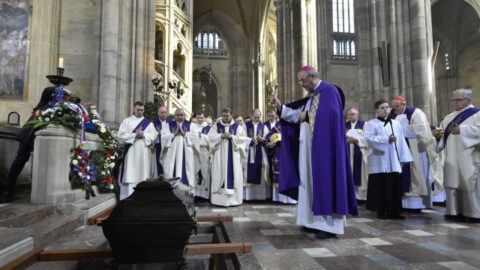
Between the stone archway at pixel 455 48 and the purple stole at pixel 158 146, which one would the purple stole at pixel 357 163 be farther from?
the stone archway at pixel 455 48

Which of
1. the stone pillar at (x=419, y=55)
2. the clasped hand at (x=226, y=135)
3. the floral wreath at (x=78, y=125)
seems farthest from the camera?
the stone pillar at (x=419, y=55)

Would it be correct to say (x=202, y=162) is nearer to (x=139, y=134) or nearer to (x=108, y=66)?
(x=139, y=134)

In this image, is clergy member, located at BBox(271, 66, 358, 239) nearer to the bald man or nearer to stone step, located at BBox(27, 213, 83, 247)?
the bald man

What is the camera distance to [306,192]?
135 inches

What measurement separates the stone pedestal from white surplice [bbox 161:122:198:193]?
6.61ft

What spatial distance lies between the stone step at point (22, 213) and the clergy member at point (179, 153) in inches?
98.5

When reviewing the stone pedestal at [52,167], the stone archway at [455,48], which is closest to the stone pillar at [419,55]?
the stone pedestal at [52,167]

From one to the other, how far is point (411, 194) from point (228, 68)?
80.5ft

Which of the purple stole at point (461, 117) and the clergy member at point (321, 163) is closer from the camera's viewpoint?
the clergy member at point (321, 163)

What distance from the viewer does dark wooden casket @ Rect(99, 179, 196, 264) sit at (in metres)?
2.04

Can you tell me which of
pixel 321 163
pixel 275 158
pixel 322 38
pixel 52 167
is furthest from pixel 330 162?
pixel 322 38

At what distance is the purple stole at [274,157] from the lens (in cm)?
648

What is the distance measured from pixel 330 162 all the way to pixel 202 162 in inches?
163

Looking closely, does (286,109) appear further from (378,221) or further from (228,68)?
(228,68)
